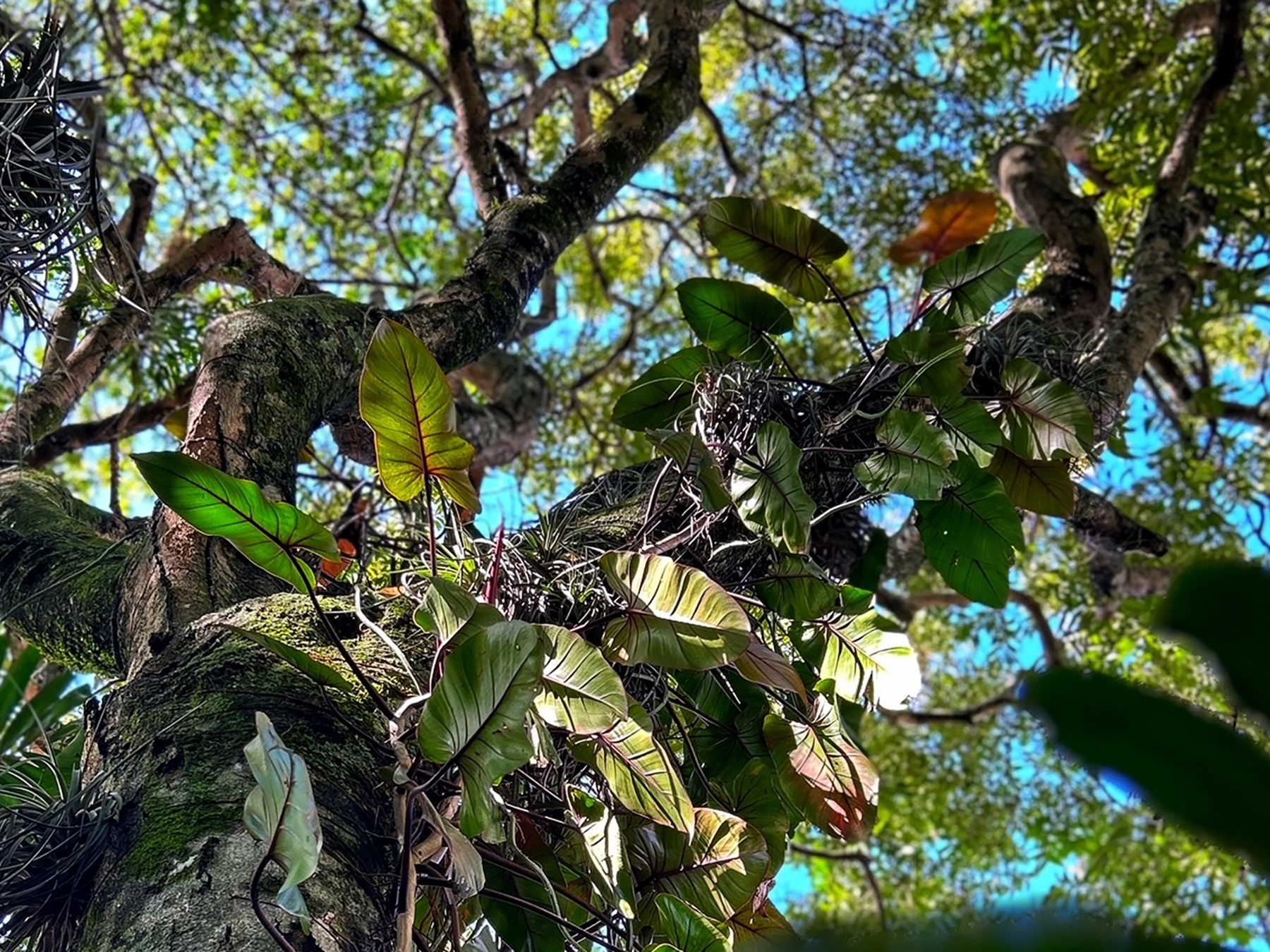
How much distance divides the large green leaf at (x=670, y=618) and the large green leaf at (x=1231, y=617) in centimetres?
98

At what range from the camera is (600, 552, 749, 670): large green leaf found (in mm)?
1341

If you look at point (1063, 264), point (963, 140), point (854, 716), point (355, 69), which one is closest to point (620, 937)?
point (854, 716)

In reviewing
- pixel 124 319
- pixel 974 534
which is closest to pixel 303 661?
pixel 974 534

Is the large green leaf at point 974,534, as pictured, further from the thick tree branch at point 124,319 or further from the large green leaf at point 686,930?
the thick tree branch at point 124,319

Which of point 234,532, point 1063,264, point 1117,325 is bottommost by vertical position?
point 234,532

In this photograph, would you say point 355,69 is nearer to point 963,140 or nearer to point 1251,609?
point 963,140

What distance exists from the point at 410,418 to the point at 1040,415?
114 centimetres

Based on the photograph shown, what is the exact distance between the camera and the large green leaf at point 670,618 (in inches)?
52.8

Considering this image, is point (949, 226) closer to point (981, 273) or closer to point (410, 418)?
point (981, 273)

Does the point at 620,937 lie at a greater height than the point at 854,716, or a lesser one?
lesser

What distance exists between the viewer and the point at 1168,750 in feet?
1.13

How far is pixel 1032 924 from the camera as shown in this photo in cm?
33

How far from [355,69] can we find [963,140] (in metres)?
3.38

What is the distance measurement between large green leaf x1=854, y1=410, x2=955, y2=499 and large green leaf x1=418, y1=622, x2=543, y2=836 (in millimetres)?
805
